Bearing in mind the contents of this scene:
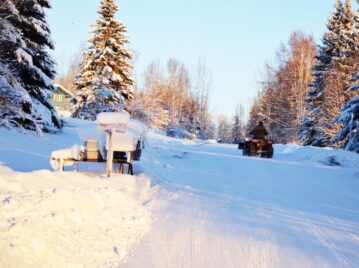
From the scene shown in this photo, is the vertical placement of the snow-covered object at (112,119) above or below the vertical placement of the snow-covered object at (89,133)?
above

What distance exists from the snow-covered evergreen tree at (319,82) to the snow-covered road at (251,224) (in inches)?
941

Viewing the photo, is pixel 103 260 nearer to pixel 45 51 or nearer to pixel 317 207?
pixel 317 207

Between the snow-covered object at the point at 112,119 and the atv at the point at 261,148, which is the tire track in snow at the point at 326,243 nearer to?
the snow-covered object at the point at 112,119

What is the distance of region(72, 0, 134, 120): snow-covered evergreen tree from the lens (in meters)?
31.3

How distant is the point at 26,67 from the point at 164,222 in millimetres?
12313

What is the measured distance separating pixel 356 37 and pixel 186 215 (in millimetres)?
30741

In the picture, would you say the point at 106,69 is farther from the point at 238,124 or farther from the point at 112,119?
the point at 238,124

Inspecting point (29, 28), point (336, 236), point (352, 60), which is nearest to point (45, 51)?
point (29, 28)

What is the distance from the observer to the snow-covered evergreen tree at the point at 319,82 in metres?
34.8

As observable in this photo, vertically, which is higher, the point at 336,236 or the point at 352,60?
the point at 352,60

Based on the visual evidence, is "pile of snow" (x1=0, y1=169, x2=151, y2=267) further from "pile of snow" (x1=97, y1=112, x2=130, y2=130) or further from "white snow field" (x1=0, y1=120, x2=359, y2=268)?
"pile of snow" (x1=97, y1=112, x2=130, y2=130)

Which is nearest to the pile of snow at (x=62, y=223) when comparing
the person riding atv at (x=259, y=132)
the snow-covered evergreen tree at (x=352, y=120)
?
the person riding atv at (x=259, y=132)

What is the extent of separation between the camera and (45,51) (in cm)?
1883

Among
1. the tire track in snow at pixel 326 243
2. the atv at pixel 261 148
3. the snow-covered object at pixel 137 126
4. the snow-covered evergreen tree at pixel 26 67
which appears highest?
the snow-covered evergreen tree at pixel 26 67
